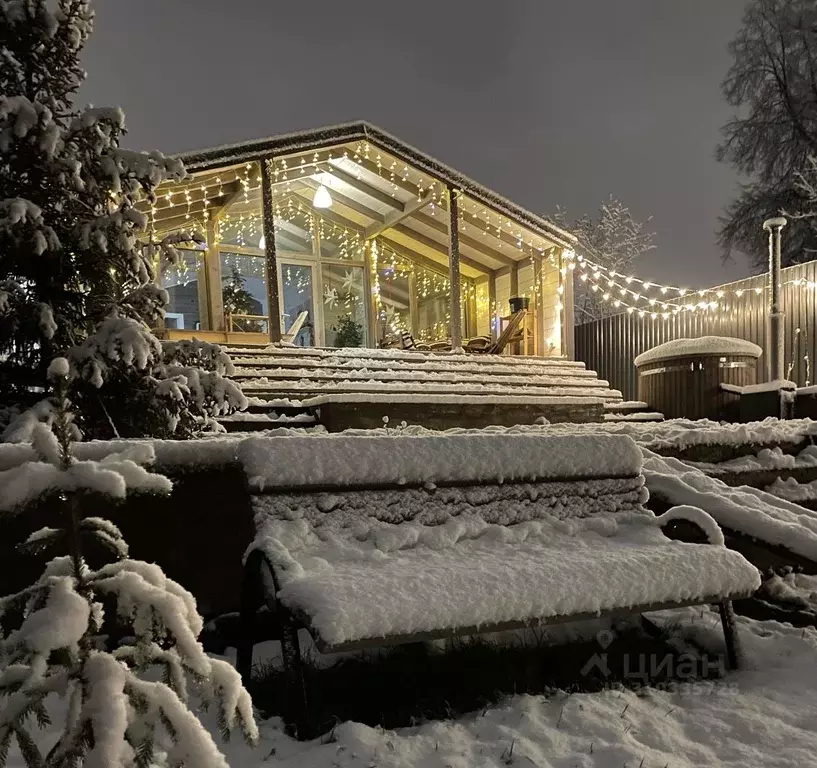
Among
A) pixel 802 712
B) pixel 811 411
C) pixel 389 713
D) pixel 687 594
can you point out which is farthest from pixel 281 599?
pixel 811 411

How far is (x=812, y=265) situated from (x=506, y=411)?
713cm

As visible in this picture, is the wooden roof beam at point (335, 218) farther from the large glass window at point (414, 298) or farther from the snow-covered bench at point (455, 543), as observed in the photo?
the snow-covered bench at point (455, 543)

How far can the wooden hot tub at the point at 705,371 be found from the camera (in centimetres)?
774

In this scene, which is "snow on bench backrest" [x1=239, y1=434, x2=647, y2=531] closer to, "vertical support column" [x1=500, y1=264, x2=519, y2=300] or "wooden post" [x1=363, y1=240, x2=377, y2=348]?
"vertical support column" [x1=500, y1=264, x2=519, y2=300]

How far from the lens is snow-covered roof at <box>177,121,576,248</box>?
9.07 metres

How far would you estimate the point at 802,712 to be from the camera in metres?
2.08

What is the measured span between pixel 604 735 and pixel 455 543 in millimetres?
886

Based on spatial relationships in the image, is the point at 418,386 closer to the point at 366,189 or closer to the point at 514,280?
the point at 366,189

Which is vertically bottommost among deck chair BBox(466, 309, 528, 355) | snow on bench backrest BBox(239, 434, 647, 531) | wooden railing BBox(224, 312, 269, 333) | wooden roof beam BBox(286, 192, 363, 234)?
snow on bench backrest BBox(239, 434, 647, 531)

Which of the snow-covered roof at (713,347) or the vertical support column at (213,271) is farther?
the vertical support column at (213,271)

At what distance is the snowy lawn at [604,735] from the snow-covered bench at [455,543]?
0.76ft

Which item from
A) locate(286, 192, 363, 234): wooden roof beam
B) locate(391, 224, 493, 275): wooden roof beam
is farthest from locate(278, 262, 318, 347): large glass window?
locate(391, 224, 493, 275): wooden roof beam

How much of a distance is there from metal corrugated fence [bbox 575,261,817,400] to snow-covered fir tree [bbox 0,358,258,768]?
11435 millimetres

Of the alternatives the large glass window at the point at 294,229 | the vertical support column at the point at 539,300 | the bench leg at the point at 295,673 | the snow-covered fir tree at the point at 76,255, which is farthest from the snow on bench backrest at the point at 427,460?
the large glass window at the point at 294,229
